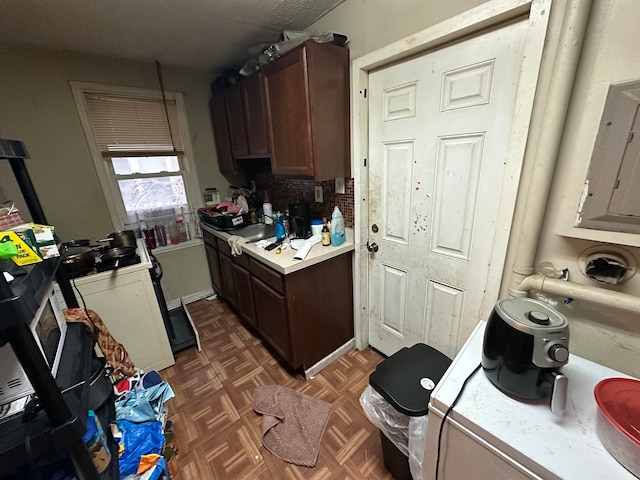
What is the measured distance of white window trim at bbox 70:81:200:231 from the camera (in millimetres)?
1986

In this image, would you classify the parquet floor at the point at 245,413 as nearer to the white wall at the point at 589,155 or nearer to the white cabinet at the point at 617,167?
the white wall at the point at 589,155

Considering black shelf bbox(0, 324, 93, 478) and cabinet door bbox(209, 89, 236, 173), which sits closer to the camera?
black shelf bbox(0, 324, 93, 478)

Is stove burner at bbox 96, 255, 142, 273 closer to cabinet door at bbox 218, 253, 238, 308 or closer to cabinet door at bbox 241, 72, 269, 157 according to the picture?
cabinet door at bbox 218, 253, 238, 308

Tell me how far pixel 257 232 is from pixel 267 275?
27.6 inches

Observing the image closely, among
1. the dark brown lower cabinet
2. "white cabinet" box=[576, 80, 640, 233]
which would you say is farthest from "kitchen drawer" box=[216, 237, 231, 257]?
"white cabinet" box=[576, 80, 640, 233]

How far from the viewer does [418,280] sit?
1.51m

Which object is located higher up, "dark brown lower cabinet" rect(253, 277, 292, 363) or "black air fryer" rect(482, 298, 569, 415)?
"black air fryer" rect(482, 298, 569, 415)

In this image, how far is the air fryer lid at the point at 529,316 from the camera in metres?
0.70

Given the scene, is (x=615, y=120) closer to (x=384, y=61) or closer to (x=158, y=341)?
(x=384, y=61)

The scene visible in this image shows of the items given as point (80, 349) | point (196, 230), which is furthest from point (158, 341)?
point (196, 230)

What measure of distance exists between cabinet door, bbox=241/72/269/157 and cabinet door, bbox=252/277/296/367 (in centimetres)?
102

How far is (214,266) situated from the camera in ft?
8.70

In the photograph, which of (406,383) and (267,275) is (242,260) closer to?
(267,275)

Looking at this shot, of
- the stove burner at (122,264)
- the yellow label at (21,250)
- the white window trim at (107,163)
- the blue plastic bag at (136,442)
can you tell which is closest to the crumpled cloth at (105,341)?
Result: the blue plastic bag at (136,442)
